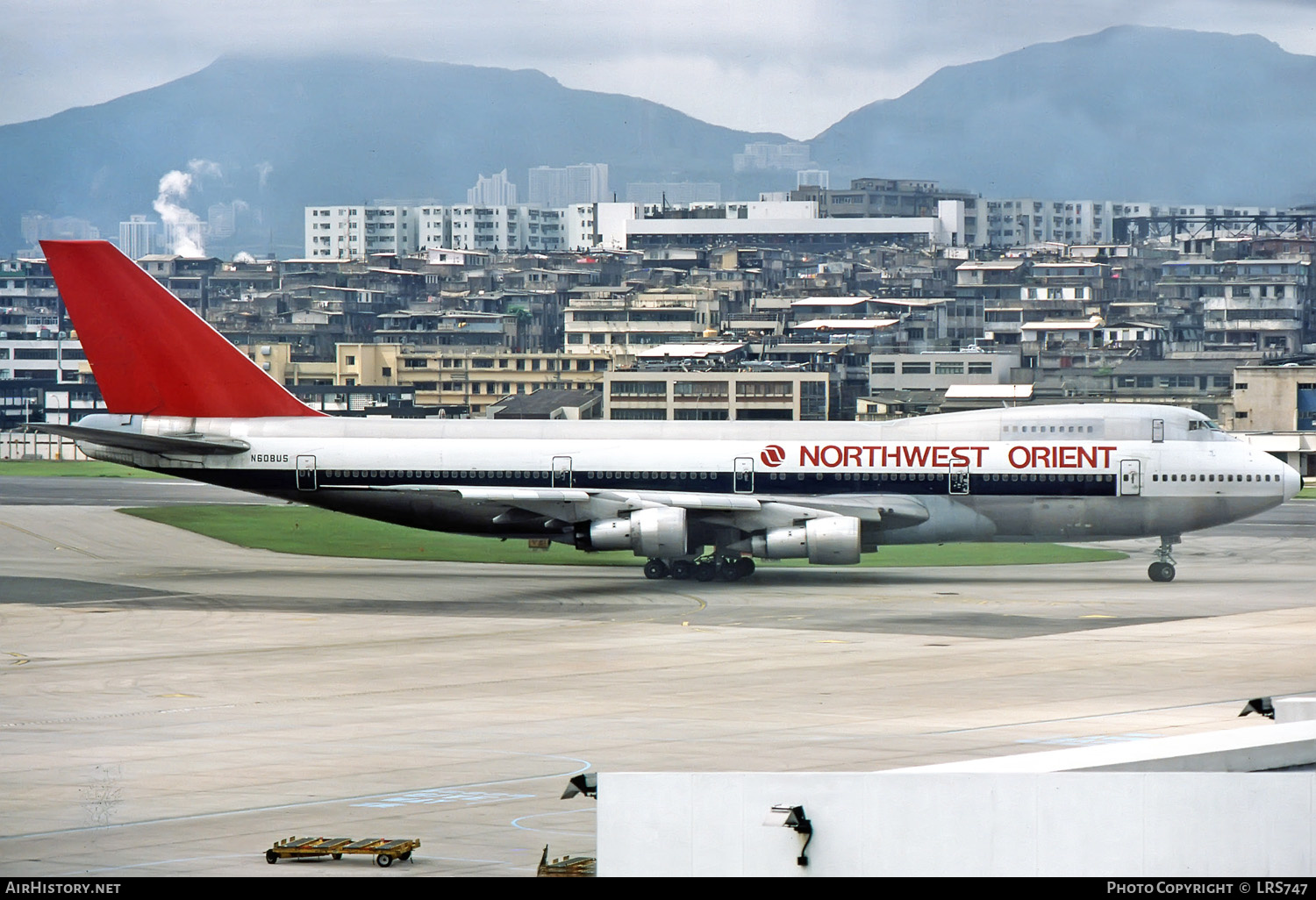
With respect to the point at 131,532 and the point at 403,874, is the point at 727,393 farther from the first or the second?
the point at 403,874

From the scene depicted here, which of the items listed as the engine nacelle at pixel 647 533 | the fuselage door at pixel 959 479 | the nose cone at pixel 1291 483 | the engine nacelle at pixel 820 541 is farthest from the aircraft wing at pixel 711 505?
the nose cone at pixel 1291 483

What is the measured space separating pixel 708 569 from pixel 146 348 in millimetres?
21000

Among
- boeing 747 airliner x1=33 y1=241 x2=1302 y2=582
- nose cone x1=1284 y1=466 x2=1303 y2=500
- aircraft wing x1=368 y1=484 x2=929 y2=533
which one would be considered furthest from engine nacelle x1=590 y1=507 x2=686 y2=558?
nose cone x1=1284 y1=466 x2=1303 y2=500

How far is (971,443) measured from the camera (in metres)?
56.0

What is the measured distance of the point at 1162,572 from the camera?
189ft

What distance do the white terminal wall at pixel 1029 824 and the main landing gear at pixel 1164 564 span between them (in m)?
45.8

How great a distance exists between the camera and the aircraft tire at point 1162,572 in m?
57.4

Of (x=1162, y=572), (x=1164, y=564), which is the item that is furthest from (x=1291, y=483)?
(x=1162, y=572)

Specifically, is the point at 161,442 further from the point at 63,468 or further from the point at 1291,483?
the point at 63,468

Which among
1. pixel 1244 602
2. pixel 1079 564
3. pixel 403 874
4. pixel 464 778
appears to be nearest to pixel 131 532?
pixel 1079 564

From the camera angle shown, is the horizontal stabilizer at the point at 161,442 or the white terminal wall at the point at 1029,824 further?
the horizontal stabilizer at the point at 161,442

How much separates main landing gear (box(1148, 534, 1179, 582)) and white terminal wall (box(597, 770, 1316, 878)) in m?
45.8

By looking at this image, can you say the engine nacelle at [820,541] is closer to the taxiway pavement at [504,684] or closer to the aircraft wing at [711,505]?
the aircraft wing at [711,505]

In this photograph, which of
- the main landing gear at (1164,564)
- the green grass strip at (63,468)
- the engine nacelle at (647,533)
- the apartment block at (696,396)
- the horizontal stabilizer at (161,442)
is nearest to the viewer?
the engine nacelle at (647,533)
